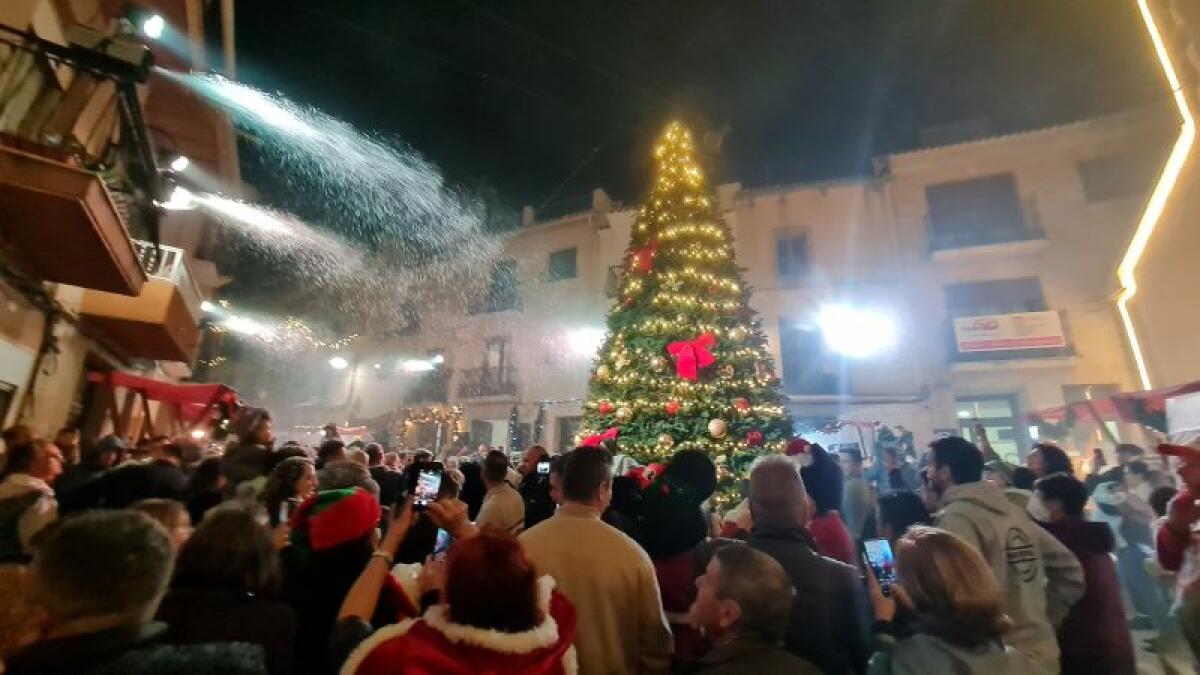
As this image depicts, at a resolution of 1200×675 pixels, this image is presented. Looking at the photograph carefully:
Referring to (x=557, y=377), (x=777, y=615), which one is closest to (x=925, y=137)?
(x=557, y=377)

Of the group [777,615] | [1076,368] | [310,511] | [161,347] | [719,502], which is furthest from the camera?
[1076,368]

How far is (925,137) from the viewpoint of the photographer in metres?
18.6

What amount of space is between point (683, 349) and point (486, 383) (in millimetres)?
16355

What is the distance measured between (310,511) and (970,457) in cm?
367

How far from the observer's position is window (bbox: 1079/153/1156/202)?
1559cm

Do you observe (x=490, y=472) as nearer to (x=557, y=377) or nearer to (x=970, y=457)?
(x=970, y=457)

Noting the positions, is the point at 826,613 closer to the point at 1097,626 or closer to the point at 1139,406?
the point at 1097,626

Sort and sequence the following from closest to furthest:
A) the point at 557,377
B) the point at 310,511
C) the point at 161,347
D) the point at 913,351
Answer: the point at 310,511 < the point at 161,347 < the point at 913,351 < the point at 557,377

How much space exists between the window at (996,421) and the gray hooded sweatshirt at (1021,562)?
14660mm

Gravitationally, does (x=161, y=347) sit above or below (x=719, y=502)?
above

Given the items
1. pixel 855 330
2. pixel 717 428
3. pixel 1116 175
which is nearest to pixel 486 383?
pixel 855 330

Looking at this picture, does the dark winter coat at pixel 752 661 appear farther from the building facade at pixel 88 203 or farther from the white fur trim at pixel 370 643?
the building facade at pixel 88 203

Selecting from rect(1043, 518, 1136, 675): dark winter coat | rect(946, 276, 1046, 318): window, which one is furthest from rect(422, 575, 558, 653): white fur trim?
rect(946, 276, 1046, 318): window

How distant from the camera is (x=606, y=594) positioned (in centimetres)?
237
